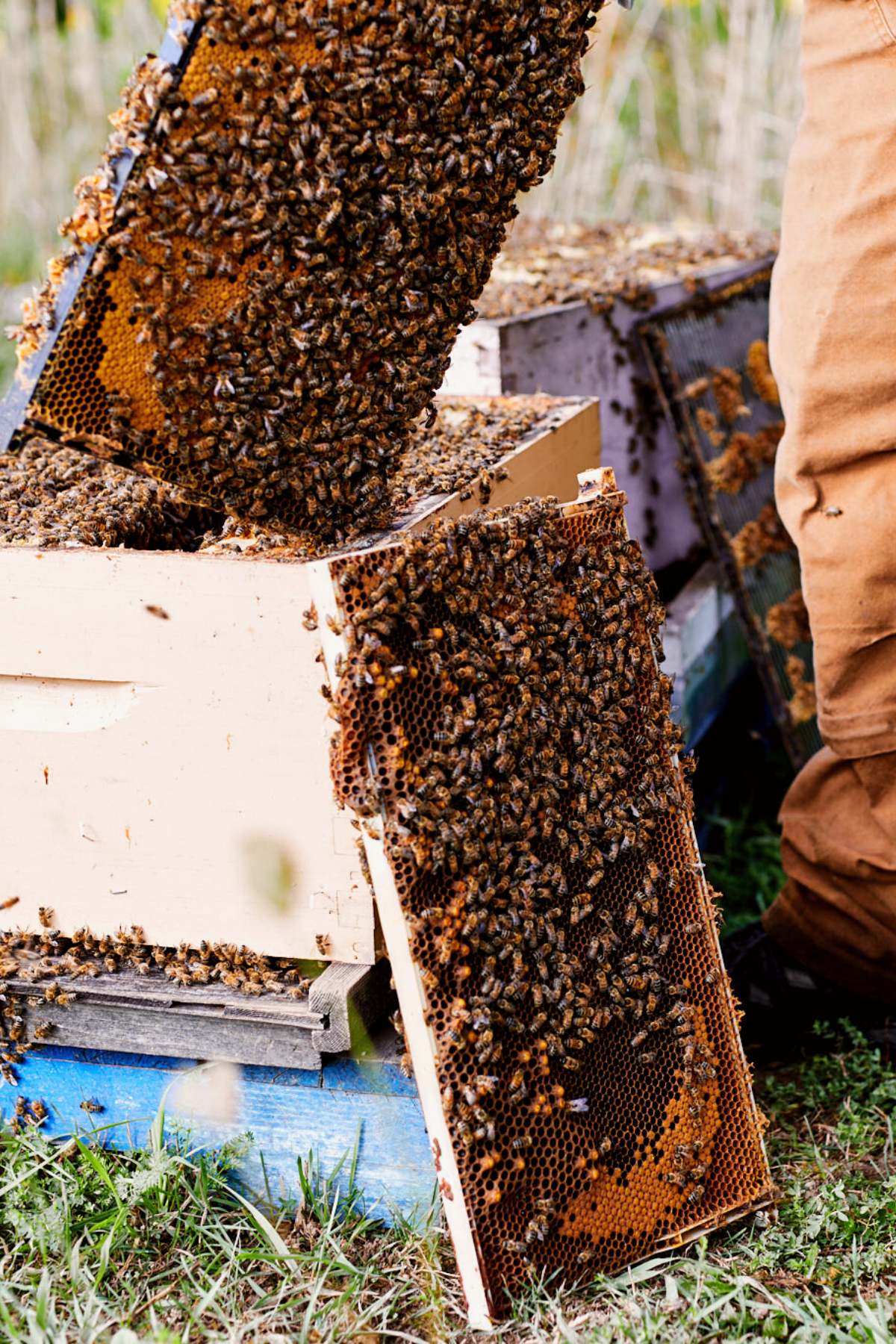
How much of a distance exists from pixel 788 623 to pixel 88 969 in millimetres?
2740

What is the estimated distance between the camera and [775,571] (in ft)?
14.1

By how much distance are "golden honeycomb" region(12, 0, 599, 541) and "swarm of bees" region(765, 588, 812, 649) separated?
7.50 ft

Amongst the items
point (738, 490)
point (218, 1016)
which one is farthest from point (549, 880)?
point (738, 490)

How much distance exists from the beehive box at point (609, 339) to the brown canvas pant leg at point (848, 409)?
1.13 meters

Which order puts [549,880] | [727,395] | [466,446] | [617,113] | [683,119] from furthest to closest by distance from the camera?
1. [617,113]
2. [683,119]
3. [727,395]
4. [466,446]
5. [549,880]

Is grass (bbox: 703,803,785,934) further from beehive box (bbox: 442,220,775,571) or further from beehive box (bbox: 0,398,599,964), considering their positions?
beehive box (bbox: 0,398,599,964)

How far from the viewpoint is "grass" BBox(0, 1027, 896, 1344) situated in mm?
1998

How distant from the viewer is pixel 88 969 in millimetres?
2326

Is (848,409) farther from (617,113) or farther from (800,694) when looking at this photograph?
(617,113)

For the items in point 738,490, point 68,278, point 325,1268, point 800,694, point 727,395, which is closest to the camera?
point 68,278

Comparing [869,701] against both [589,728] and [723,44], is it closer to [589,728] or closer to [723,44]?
[589,728]

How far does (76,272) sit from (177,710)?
779 millimetres

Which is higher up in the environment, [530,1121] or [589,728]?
[589,728]

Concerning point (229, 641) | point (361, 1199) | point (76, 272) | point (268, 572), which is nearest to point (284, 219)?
point (76, 272)
